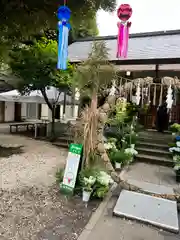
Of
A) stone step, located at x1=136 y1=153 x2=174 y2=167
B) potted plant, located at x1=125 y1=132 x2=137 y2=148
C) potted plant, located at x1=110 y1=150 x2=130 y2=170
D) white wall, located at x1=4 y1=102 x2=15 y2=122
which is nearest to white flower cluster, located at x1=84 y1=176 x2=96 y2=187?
potted plant, located at x1=110 y1=150 x2=130 y2=170

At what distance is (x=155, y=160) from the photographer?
663 centimetres

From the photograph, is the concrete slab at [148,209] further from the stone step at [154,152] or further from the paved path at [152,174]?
the stone step at [154,152]

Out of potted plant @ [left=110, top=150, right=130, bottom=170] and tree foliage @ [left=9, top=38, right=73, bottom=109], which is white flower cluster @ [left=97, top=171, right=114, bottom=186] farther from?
tree foliage @ [left=9, top=38, right=73, bottom=109]

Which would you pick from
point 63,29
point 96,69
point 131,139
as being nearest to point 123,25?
point 96,69

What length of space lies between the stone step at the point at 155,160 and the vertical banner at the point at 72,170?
3580 millimetres

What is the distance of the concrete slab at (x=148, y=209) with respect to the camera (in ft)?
10.3

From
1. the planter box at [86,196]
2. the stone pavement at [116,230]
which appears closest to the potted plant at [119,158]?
the stone pavement at [116,230]

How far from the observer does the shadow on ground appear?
6.72 metres

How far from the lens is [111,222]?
314cm

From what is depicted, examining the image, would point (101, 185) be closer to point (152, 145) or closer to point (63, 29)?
point (63, 29)

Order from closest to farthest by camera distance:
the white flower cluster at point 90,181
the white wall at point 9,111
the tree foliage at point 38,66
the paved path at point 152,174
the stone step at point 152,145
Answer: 1. the white flower cluster at point 90,181
2. the paved path at point 152,174
3. the stone step at point 152,145
4. the tree foliage at point 38,66
5. the white wall at point 9,111

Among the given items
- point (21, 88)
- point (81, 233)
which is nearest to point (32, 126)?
point (21, 88)

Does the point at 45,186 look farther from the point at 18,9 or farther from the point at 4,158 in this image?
the point at 18,9

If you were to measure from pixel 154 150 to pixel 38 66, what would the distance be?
5772mm
